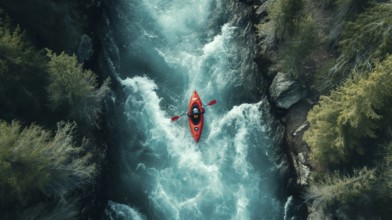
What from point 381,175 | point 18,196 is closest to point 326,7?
point 381,175

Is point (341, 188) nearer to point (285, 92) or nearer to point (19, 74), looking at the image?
point (285, 92)

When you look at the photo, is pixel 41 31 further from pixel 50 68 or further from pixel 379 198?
pixel 379 198

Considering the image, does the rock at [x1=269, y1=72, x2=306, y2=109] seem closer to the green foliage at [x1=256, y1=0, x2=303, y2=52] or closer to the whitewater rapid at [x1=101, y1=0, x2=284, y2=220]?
the whitewater rapid at [x1=101, y1=0, x2=284, y2=220]

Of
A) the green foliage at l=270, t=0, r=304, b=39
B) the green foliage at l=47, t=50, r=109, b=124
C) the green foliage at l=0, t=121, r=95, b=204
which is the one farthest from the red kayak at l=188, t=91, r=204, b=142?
the green foliage at l=0, t=121, r=95, b=204

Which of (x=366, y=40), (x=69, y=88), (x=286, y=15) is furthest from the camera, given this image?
(x=286, y=15)

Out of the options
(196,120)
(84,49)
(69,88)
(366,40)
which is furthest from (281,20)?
(69,88)

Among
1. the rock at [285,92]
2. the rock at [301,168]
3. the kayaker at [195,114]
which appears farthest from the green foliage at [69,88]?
the rock at [301,168]

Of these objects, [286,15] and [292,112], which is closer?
[286,15]

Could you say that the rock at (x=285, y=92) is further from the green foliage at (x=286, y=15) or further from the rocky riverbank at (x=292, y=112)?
the green foliage at (x=286, y=15)
